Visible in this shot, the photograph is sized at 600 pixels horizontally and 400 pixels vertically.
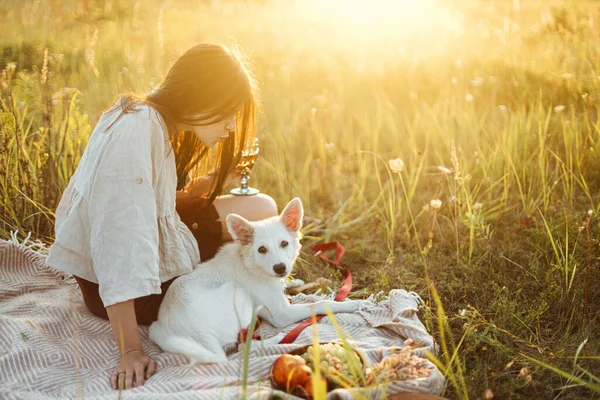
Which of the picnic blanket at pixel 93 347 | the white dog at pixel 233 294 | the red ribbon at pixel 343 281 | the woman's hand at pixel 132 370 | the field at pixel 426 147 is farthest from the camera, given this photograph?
the field at pixel 426 147

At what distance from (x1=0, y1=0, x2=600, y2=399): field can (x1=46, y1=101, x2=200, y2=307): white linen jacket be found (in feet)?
3.60

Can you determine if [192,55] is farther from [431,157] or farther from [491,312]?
[431,157]

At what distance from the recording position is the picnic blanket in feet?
8.38

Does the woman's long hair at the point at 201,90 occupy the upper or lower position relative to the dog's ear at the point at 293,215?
upper

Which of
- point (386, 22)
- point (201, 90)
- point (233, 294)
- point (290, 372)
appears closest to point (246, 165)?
point (201, 90)

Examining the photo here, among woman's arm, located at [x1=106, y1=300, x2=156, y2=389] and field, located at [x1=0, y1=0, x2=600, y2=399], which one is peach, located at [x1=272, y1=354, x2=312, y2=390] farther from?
woman's arm, located at [x1=106, y1=300, x2=156, y2=389]

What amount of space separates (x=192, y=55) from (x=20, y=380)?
175 cm

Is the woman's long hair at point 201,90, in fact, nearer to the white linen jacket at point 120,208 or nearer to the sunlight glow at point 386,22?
the white linen jacket at point 120,208

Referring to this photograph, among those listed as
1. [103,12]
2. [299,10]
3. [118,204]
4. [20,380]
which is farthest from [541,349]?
[299,10]

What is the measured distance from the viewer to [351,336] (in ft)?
10.5

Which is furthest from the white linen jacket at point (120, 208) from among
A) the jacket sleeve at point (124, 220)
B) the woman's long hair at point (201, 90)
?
the woman's long hair at point (201, 90)

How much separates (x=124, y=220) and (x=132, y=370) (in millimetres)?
684

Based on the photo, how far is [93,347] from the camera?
10.3 ft

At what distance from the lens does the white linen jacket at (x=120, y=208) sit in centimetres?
279
